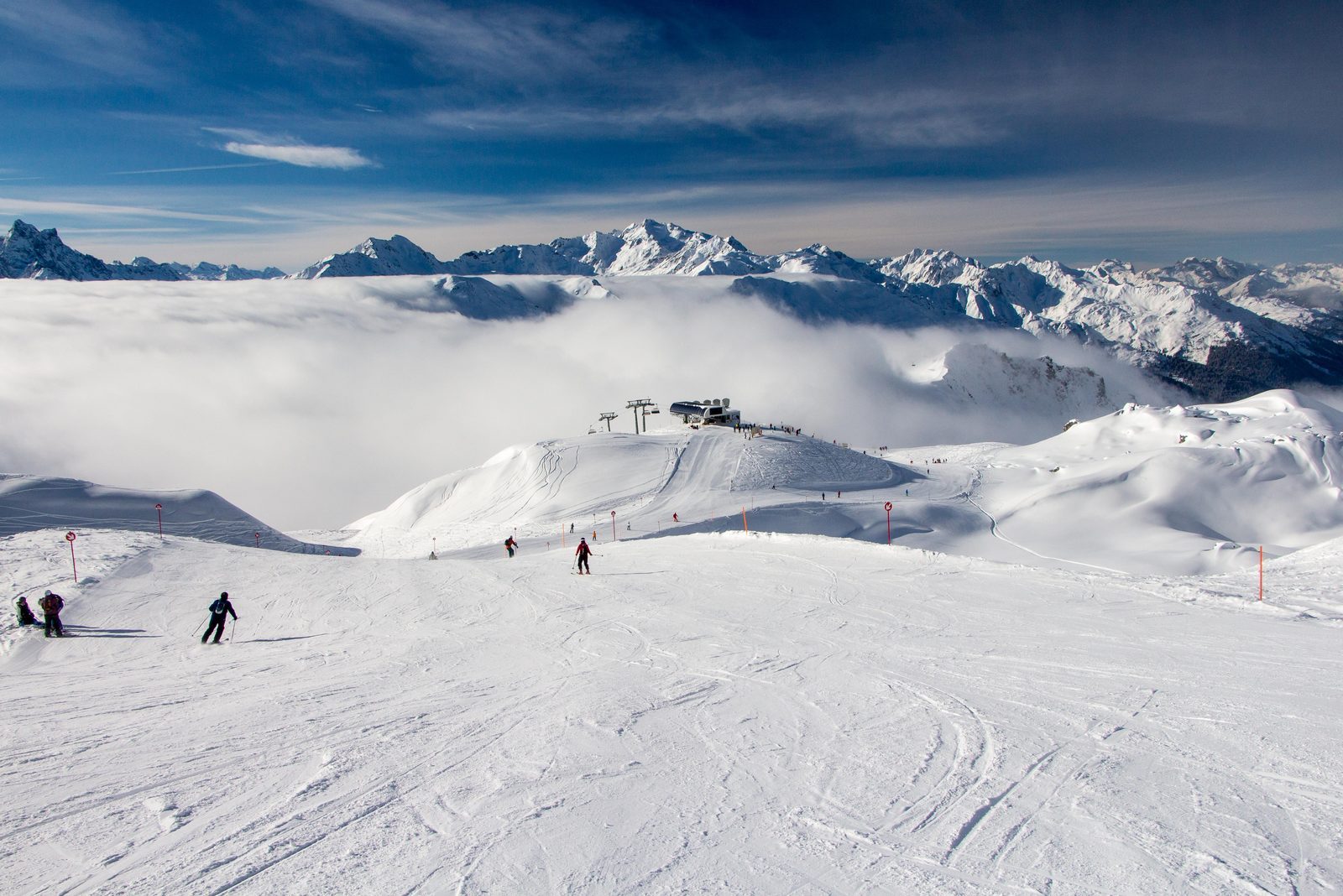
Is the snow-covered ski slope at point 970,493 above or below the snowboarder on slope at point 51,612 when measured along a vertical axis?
below

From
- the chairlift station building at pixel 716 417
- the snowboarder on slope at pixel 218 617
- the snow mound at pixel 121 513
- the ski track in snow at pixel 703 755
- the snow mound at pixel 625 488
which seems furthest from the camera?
the chairlift station building at pixel 716 417

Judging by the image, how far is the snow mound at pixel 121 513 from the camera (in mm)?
38594

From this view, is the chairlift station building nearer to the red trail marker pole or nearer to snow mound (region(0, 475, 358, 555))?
snow mound (region(0, 475, 358, 555))

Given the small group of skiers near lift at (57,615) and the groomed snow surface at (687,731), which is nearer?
the groomed snow surface at (687,731)

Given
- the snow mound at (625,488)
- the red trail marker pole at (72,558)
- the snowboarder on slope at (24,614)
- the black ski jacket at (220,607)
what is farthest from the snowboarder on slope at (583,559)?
the snow mound at (625,488)

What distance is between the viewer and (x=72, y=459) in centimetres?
19762

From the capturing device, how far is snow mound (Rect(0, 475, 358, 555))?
38594 mm

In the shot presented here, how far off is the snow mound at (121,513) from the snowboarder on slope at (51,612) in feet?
80.7

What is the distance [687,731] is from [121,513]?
44807mm

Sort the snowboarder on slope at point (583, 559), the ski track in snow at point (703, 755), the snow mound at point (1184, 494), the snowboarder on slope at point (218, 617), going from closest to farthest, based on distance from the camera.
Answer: the ski track in snow at point (703, 755) → the snowboarder on slope at point (218, 617) → the snowboarder on slope at point (583, 559) → the snow mound at point (1184, 494)

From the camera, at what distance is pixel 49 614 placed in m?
16.1

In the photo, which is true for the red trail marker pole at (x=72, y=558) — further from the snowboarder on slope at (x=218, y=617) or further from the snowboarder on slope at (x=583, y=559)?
the snowboarder on slope at (x=583, y=559)

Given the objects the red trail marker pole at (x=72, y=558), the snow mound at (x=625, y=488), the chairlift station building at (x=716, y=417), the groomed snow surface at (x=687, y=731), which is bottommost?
the snow mound at (x=625, y=488)

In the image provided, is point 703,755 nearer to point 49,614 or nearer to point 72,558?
point 49,614
